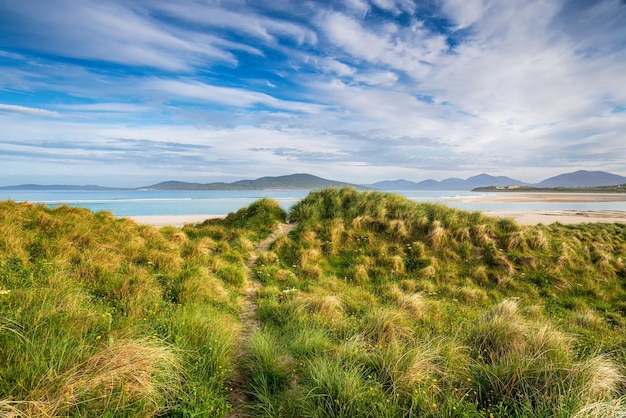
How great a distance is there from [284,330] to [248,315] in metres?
1.49

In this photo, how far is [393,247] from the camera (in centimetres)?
1234

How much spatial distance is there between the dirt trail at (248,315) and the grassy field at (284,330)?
3cm

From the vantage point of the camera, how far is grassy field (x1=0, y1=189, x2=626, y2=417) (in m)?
3.14

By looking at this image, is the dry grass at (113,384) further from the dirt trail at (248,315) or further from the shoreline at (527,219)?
the shoreline at (527,219)

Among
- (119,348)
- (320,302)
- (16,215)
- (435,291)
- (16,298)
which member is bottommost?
(435,291)

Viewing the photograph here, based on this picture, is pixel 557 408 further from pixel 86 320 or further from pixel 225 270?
pixel 225 270

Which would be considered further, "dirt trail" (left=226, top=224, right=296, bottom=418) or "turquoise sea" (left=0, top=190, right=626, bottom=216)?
"turquoise sea" (left=0, top=190, right=626, bottom=216)

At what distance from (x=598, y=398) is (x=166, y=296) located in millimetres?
6533

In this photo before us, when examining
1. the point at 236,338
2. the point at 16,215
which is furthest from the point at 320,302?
the point at 16,215

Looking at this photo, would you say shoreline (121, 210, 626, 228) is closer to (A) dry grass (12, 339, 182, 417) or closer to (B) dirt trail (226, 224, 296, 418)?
(B) dirt trail (226, 224, 296, 418)

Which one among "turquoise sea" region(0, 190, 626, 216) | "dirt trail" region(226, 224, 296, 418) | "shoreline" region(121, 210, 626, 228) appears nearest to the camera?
"dirt trail" region(226, 224, 296, 418)

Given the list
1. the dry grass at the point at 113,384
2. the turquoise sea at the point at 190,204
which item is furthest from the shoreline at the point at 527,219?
the dry grass at the point at 113,384

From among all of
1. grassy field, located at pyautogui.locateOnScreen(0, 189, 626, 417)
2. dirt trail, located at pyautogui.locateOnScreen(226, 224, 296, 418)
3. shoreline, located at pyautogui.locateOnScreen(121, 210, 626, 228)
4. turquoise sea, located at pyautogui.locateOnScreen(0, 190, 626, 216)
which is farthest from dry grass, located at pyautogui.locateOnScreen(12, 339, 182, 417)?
shoreline, located at pyautogui.locateOnScreen(121, 210, 626, 228)

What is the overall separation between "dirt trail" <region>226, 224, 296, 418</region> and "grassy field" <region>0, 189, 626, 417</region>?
3 centimetres
